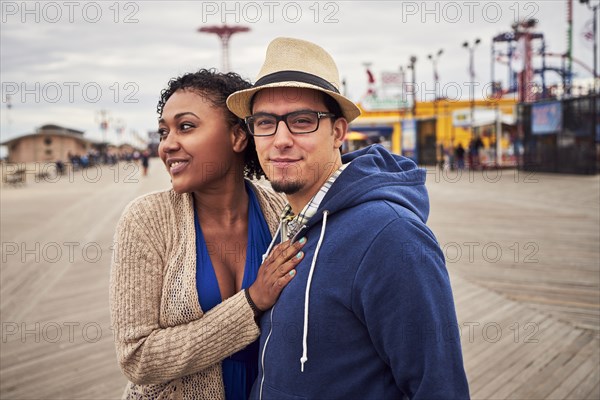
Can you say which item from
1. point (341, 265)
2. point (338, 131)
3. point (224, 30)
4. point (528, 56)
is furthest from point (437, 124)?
point (341, 265)

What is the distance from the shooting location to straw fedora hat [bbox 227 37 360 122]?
174cm

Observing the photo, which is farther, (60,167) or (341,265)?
(60,167)

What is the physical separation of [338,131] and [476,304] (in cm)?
399

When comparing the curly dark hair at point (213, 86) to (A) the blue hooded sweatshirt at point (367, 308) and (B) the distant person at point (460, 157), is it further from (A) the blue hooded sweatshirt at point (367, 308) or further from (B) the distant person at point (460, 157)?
(B) the distant person at point (460, 157)

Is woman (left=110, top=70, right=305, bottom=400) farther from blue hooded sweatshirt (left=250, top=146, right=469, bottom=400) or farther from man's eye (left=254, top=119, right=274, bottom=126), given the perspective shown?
man's eye (left=254, top=119, right=274, bottom=126)

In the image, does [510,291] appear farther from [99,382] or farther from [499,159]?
[499,159]

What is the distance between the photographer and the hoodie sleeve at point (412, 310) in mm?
1391

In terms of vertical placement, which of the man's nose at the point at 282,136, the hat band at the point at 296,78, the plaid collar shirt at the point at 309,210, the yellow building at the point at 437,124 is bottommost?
the plaid collar shirt at the point at 309,210

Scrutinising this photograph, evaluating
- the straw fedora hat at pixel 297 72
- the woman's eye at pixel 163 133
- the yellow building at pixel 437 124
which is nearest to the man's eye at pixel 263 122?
the straw fedora hat at pixel 297 72

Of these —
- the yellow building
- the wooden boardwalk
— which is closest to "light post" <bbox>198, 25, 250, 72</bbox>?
the yellow building

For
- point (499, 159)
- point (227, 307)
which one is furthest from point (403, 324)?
point (499, 159)

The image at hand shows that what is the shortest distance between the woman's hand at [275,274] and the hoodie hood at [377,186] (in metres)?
0.13

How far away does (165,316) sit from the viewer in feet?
6.14

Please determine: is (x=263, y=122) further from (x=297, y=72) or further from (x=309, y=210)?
(x=309, y=210)
